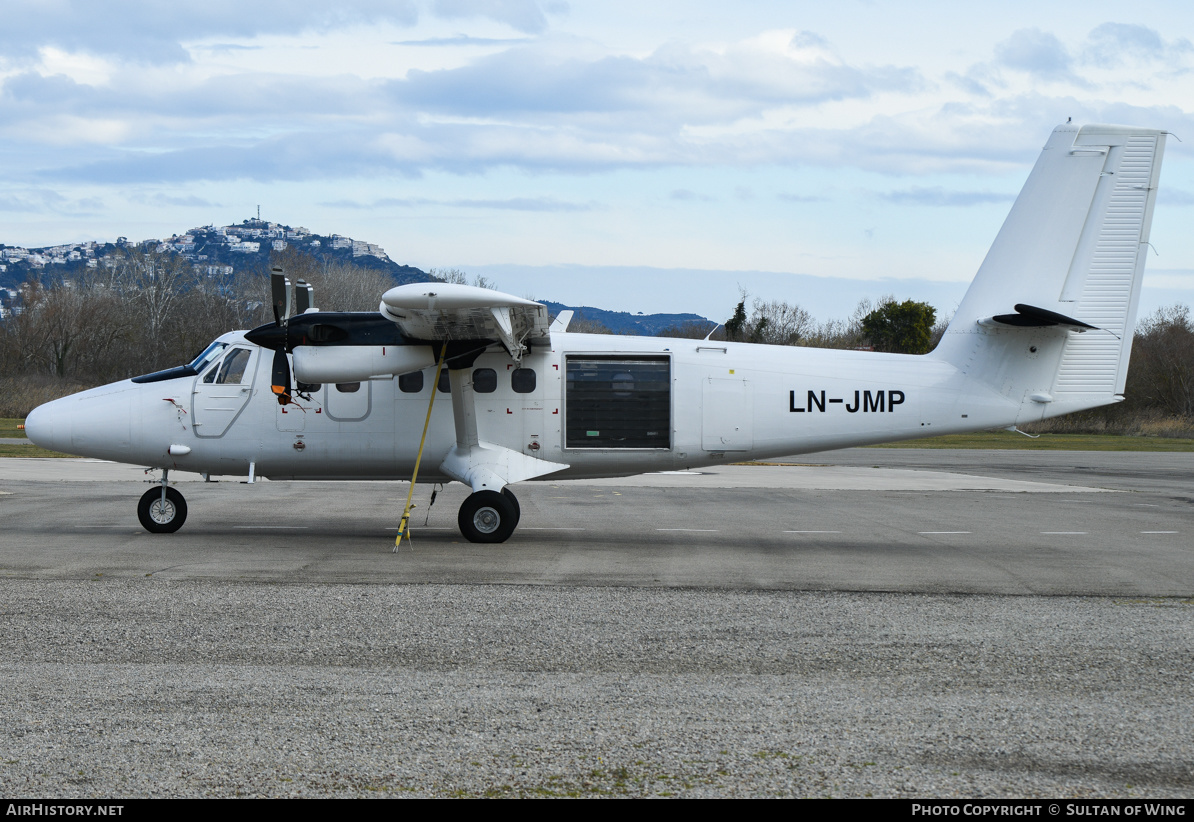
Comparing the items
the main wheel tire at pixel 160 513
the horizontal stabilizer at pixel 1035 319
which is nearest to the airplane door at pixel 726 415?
the horizontal stabilizer at pixel 1035 319

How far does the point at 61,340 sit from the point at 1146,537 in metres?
56.6

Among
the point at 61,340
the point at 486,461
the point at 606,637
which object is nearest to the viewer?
the point at 606,637

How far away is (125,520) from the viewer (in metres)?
15.6

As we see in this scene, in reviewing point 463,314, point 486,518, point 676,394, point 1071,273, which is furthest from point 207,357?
point 1071,273

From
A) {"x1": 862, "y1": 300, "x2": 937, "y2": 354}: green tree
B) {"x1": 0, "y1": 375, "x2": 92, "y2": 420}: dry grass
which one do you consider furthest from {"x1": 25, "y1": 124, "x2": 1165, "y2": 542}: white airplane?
{"x1": 862, "y1": 300, "x2": 937, "y2": 354}: green tree

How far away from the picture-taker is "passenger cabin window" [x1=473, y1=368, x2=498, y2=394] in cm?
1382

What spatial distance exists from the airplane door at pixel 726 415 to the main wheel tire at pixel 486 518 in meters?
2.91

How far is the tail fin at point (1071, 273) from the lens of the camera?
43.7 feet

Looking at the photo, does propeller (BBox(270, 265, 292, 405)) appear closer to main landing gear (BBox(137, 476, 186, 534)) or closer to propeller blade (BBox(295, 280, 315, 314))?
propeller blade (BBox(295, 280, 315, 314))

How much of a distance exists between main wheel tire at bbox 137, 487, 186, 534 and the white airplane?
21 mm

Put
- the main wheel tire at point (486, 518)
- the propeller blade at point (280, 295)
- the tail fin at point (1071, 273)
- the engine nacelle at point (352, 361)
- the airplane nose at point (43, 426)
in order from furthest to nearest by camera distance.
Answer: the airplane nose at point (43, 426) < the tail fin at point (1071, 273) < the main wheel tire at point (486, 518) < the engine nacelle at point (352, 361) < the propeller blade at point (280, 295)

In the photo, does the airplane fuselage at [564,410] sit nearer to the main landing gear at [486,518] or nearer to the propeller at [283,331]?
the propeller at [283,331]
